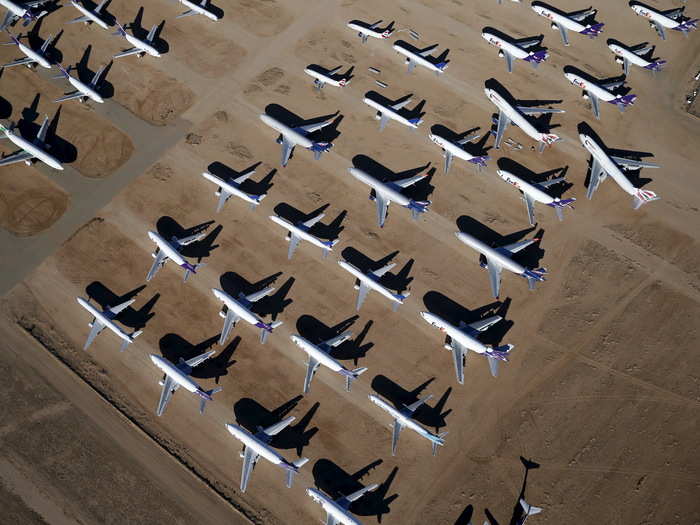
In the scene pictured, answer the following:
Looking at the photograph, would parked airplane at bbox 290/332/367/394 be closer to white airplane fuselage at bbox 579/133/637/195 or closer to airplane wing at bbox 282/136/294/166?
airplane wing at bbox 282/136/294/166

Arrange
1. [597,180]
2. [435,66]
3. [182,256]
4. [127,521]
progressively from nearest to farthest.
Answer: [127,521] < [182,256] < [597,180] < [435,66]

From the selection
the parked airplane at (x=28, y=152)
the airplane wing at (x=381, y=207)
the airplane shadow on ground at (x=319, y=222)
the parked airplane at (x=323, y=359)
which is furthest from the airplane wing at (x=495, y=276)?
the parked airplane at (x=28, y=152)

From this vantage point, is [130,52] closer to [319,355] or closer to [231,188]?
[231,188]

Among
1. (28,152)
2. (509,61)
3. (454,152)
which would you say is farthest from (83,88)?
(509,61)

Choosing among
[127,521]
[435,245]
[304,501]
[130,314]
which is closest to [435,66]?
[435,245]

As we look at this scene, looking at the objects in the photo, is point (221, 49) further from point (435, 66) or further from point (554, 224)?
point (554, 224)

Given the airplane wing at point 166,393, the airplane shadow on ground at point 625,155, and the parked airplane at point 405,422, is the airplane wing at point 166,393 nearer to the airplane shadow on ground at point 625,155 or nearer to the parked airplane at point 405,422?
the parked airplane at point 405,422
